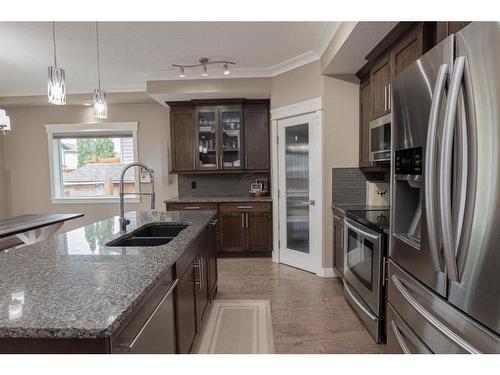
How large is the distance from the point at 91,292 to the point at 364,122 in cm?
311

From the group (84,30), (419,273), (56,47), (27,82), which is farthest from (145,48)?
(419,273)

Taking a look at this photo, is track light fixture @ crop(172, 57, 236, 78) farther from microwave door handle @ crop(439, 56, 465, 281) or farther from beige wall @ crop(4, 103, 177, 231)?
microwave door handle @ crop(439, 56, 465, 281)

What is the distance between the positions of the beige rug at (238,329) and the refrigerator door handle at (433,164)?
5.00ft

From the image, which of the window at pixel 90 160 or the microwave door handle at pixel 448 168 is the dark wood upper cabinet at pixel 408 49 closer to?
the microwave door handle at pixel 448 168

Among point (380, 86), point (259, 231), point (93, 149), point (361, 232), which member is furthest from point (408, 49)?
point (93, 149)

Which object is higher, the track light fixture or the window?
the track light fixture

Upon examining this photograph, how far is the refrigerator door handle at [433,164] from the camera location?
1.04 metres

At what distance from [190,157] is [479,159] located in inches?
159

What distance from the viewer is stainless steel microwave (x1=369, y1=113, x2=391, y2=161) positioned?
258 centimetres

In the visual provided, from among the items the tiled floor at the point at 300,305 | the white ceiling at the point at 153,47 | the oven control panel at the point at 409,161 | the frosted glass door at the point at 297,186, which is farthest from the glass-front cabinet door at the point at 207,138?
the oven control panel at the point at 409,161

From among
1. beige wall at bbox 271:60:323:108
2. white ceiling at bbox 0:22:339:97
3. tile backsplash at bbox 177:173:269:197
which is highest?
white ceiling at bbox 0:22:339:97

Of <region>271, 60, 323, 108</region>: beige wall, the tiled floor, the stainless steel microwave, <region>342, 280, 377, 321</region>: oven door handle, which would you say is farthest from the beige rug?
<region>271, 60, 323, 108</region>: beige wall

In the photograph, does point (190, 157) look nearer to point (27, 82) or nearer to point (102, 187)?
point (102, 187)

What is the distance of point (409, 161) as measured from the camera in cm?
135
